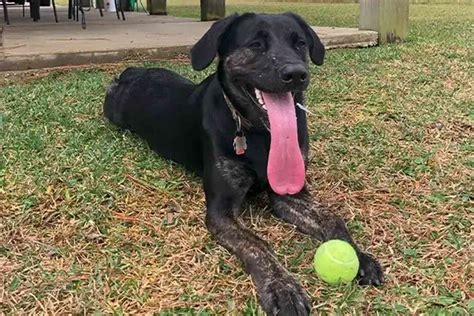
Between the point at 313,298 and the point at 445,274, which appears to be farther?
the point at 445,274

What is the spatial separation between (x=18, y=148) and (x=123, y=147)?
2.01ft

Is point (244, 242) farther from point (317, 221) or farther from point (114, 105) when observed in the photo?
point (114, 105)

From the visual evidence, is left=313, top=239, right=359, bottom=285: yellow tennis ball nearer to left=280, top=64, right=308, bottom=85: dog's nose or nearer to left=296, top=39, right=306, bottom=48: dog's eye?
left=280, top=64, right=308, bottom=85: dog's nose

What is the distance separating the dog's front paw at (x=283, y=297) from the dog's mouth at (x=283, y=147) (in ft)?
1.83

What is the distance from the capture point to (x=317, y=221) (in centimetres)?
250

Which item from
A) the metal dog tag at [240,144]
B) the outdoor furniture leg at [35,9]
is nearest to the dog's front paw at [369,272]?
the metal dog tag at [240,144]

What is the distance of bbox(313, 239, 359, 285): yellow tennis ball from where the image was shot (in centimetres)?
204

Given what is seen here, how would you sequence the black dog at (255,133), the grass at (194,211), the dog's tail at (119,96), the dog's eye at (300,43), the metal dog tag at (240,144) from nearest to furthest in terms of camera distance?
the grass at (194,211) → the black dog at (255,133) → the metal dog tag at (240,144) → the dog's eye at (300,43) → the dog's tail at (119,96)

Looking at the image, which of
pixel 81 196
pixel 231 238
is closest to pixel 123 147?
pixel 81 196

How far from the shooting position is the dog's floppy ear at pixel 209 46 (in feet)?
8.93

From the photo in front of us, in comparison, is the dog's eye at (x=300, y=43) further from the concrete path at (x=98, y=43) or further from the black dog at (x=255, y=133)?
the concrete path at (x=98, y=43)

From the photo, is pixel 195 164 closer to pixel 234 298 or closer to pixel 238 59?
pixel 238 59

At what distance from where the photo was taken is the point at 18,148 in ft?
11.3

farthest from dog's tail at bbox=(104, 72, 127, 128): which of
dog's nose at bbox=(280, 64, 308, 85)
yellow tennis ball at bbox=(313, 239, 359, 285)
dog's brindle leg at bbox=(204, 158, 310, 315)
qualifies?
yellow tennis ball at bbox=(313, 239, 359, 285)
